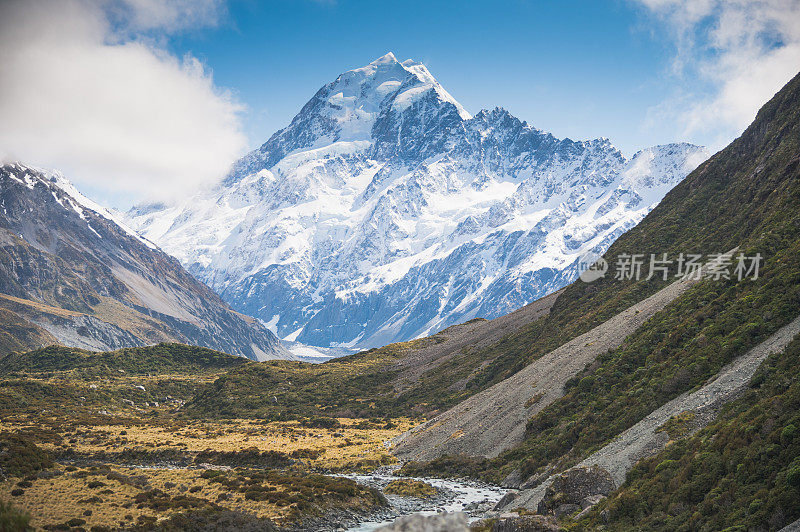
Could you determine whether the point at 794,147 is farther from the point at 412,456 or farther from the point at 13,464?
the point at 13,464

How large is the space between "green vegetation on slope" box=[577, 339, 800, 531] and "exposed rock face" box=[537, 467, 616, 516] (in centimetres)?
203

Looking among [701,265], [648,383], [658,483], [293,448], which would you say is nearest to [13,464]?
[293,448]

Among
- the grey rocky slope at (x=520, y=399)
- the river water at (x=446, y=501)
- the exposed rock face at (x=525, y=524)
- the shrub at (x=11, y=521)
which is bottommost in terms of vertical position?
the river water at (x=446, y=501)

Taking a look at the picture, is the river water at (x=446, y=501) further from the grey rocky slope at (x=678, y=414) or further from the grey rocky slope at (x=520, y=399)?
the grey rocky slope at (x=520, y=399)

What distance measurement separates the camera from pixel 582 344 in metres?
83.3

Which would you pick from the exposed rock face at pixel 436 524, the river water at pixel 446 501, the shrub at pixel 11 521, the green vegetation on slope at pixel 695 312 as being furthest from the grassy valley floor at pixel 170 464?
the exposed rock face at pixel 436 524

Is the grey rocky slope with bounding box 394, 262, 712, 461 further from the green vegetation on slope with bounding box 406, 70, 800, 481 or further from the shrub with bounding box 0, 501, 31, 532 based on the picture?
the shrub with bounding box 0, 501, 31, 532

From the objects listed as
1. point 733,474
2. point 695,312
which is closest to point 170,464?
point 695,312

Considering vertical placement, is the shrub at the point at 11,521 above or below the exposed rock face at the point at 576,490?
above

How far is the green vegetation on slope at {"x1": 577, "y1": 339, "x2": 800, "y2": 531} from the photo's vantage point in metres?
28.7

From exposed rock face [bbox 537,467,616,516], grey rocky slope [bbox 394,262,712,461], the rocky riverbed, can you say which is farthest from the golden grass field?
exposed rock face [bbox 537,467,616,516]

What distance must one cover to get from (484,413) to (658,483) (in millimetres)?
47975

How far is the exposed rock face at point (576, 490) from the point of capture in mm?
41625

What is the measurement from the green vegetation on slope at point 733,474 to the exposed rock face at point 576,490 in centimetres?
203
